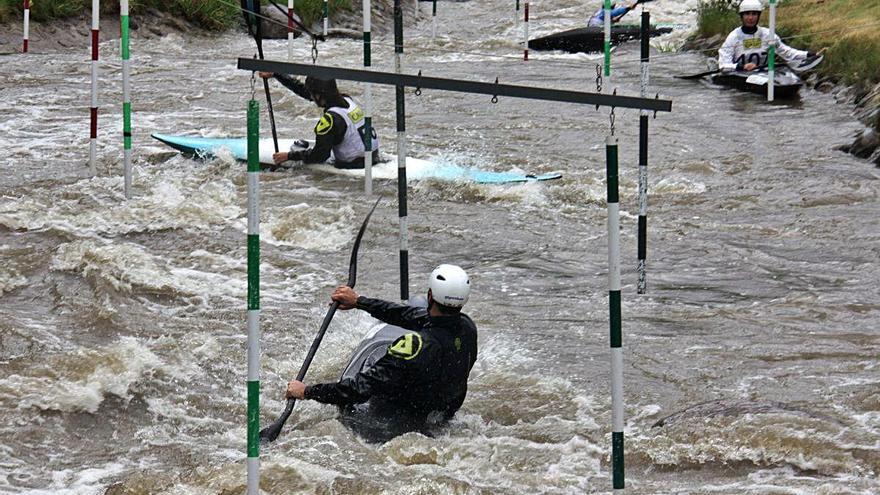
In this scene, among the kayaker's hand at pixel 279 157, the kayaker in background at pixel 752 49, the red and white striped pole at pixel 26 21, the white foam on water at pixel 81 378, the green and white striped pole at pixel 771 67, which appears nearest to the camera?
the white foam on water at pixel 81 378

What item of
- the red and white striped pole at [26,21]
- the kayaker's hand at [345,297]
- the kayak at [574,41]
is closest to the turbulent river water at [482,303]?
the kayaker's hand at [345,297]

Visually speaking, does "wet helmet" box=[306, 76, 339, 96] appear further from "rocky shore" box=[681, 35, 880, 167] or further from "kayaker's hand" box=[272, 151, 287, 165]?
"rocky shore" box=[681, 35, 880, 167]

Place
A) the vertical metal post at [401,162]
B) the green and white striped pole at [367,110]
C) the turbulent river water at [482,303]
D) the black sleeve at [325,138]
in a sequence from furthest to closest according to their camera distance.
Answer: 1. the black sleeve at [325,138]
2. the green and white striped pole at [367,110]
3. the vertical metal post at [401,162]
4. the turbulent river water at [482,303]

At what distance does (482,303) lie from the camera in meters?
7.00

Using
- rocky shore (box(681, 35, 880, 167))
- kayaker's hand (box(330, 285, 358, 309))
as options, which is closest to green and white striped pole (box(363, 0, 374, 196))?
kayaker's hand (box(330, 285, 358, 309))

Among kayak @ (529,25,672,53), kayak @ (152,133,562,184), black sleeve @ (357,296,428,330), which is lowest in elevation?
black sleeve @ (357,296,428,330)

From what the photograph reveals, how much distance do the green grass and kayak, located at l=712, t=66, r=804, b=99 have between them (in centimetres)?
587

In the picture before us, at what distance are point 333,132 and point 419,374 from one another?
4913 mm

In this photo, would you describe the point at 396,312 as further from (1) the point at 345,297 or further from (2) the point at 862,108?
(2) the point at 862,108

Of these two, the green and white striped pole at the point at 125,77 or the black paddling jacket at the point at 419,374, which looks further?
the green and white striped pole at the point at 125,77

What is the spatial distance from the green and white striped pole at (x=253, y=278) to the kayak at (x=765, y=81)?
34.5 feet

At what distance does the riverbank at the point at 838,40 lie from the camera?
38.1ft

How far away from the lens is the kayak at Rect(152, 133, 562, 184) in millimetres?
9555

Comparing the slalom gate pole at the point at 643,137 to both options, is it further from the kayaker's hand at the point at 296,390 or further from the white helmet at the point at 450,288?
the kayaker's hand at the point at 296,390
